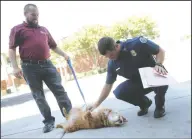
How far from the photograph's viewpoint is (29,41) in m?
3.62

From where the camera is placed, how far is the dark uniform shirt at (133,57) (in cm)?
327

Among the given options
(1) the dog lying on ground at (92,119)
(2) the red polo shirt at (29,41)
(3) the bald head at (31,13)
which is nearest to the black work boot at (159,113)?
(1) the dog lying on ground at (92,119)

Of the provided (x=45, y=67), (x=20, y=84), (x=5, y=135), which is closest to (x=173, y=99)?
(x=45, y=67)

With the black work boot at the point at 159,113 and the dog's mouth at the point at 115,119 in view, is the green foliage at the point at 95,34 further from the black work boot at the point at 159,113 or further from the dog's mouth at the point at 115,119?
the dog's mouth at the point at 115,119

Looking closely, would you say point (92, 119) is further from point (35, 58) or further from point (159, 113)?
point (35, 58)

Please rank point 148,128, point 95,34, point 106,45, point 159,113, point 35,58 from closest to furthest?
point 106,45 < point 148,128 < point 159,113 < point 35,58 < point 95,34

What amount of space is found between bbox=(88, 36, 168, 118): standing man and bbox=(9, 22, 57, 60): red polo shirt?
0.93 metres

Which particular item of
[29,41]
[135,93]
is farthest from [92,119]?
[29,41]

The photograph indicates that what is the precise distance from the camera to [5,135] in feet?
14.4

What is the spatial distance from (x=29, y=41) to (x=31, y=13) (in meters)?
0.35

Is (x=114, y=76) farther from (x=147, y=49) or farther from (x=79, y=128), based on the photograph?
(x=79, y=128)

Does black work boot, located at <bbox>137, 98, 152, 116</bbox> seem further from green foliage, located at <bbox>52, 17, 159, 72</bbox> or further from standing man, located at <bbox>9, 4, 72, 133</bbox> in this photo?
green foliage, located at <bbox>52, 17, 159, 72</bbox>

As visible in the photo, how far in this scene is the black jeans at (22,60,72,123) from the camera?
3.71 metres

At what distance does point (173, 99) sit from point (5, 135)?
2.62 m
